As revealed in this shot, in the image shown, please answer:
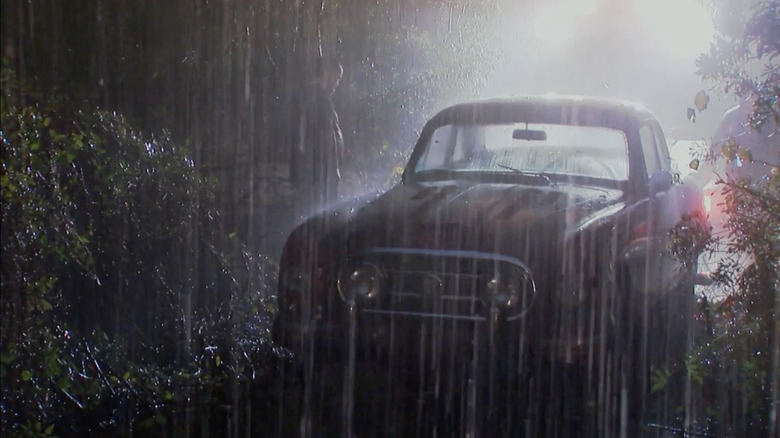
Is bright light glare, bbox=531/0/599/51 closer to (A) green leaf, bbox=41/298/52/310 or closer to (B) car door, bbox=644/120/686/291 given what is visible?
(B) car door, bbox=644/120/686/291

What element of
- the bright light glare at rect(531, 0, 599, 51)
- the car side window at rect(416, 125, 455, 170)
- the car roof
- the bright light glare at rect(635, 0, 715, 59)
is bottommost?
the car side window at rect(416, 125, 455, 170)

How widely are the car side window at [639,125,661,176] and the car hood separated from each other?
718mm

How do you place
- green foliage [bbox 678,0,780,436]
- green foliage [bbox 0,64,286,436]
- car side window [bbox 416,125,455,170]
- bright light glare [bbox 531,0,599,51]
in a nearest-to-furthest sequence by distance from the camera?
green foliage [bbox 0,64,286,436] → green foliage [bbox 678,0,780,436] → car side window [bbox 416,125,455,170] → bright light glare [bbox 531,0,599,51]

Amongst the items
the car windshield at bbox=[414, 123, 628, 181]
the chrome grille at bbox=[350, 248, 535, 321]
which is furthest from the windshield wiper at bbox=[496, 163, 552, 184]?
the chrome grille at bbox=[350, 248, 535, 321]

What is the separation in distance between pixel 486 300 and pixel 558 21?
9.05m

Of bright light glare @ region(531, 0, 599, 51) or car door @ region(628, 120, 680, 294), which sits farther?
bright light glare @ region(531, 0, 599, 51)

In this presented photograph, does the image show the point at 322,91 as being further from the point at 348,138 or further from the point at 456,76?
the point at 456,76

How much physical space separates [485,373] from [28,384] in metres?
2.04

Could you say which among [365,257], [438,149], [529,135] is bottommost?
[365,257]

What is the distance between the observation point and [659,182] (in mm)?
5660

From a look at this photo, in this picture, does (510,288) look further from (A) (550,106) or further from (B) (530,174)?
(A) (550,106)

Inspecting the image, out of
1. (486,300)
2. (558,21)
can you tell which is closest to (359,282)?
(486,300)

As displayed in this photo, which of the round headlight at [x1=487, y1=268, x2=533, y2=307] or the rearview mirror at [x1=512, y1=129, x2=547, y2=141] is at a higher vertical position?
the rearview mirror at [x1=512, y1=129, x2=547, y2=141]

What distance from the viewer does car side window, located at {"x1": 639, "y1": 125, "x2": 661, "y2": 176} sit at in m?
5.90
